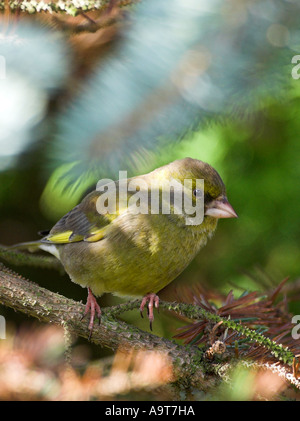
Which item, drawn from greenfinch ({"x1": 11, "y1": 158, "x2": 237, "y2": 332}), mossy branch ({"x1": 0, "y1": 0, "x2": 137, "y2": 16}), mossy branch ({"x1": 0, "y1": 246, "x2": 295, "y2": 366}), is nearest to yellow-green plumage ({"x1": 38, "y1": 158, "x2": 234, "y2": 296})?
greenfinch ({"x1": 11, "y1": 158, "x2": 237, "y2": 332})

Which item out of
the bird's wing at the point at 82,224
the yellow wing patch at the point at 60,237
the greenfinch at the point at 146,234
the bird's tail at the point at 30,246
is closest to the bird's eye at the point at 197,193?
the greenfinch at the point at 146,234

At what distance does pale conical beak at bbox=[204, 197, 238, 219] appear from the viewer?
1105 millimetres

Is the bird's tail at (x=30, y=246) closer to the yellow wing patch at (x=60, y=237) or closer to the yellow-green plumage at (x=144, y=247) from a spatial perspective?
the yellow wing patch at (x=60, y=237)

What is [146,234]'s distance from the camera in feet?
3.95

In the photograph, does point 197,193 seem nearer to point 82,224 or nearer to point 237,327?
point 82,224

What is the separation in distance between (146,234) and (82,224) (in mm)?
222

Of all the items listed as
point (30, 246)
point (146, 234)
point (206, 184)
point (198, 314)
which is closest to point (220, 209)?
point (206, 184)

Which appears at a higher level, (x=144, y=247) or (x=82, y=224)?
(x=82, y=224)

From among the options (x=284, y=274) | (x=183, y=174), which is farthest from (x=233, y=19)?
(x=284, y=274)

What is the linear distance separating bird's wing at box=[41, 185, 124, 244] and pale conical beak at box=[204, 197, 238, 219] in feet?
0.80

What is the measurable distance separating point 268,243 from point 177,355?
438 millimetres

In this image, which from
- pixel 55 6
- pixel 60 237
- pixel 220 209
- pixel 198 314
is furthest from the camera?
pixel 60 237

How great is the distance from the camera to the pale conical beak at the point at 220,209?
1.11 meters

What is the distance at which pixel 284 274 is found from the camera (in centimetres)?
128
